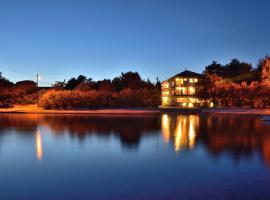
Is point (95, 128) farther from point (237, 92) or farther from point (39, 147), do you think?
point (237, 92)

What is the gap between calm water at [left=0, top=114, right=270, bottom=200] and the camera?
6.86 meters

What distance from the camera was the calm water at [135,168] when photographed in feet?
22.5

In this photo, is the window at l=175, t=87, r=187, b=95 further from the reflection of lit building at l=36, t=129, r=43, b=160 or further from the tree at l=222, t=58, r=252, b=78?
the reflection of lit building at l=36, t=129, r=43, b=160

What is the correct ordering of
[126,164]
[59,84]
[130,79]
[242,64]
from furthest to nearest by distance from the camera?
[242,64]
[130,79]
[59,84]
[126,164]

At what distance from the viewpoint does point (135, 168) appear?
9.17 metres

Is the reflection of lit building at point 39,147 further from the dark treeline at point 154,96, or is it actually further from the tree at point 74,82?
the tree at point 74,82

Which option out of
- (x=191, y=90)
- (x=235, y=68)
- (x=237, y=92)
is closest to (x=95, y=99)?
(x=191, y=90)

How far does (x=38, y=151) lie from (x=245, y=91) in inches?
1612

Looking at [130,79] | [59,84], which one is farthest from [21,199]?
[130,79]

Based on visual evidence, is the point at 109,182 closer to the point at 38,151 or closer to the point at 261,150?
the point at 38,151

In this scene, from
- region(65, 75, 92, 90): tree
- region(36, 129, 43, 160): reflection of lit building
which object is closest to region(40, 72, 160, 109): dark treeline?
region(65, 75, 92, 90): tree

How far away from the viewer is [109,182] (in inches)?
303

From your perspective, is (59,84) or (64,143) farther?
(59,84)

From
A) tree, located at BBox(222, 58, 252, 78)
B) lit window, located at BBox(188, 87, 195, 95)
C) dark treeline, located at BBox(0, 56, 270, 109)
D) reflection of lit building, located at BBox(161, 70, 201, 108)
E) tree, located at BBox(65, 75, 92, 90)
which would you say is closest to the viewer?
dark treeline, located at BBox(0, 56, 270, 109)
